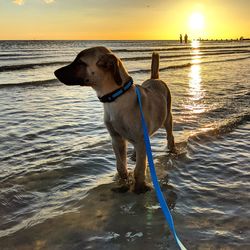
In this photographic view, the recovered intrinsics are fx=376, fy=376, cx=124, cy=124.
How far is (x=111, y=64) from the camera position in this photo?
4543 millimetres

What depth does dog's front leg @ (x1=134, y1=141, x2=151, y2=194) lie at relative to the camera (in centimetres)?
496

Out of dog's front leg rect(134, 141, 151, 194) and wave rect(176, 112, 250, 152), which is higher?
dog's front leg rect(134, 141, 151, 194)

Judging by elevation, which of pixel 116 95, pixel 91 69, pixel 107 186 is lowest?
pixel 107 186

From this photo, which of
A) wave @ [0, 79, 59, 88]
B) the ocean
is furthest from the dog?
wave @ [0, 79, 59, 88]

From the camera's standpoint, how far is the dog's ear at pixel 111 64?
4516 millimetres

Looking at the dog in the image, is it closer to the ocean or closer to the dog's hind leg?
the ocean

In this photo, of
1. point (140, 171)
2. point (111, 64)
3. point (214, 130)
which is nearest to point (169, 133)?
point (214, 130)

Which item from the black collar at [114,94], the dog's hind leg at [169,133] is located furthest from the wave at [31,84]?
the black collar at [114,94]

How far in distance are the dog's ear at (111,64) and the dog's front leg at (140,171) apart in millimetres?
947

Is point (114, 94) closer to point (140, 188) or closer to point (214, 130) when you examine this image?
point (140, 188)

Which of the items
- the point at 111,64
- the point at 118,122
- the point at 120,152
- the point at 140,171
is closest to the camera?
the point at 111,64

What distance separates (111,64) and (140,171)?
4.91ft

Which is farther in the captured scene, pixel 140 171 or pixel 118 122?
pixel 140 171

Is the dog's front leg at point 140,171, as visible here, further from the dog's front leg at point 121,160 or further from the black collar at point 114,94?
the black collar at point 114,94
